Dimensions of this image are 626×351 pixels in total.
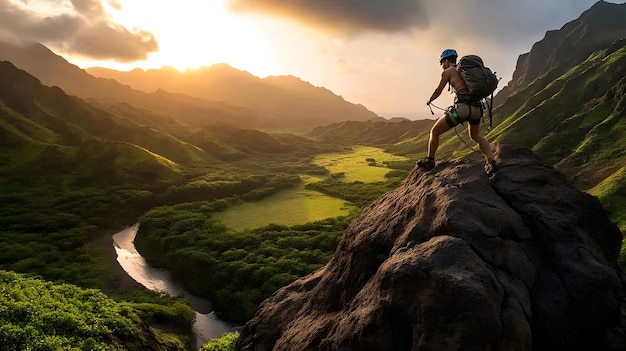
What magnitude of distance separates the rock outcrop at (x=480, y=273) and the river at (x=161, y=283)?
28.7m

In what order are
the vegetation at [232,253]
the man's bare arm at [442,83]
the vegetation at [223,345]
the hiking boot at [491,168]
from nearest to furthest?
1. the man's bare arm at [442,83]
2. the hiking boot at [491,168]
3. the vegetation at [223,345]
4. the vegetation at [232,253]

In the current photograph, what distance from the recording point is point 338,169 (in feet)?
477

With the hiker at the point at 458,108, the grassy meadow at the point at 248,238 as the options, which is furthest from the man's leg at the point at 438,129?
the grassy meadow at the point at 248,238

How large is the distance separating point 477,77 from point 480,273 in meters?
6.55

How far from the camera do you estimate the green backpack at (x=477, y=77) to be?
1228cm

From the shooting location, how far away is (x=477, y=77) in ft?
40.3

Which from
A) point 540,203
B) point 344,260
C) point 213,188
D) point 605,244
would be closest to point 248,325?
point 344,260

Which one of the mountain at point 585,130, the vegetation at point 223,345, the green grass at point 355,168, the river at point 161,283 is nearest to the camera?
the vegetation at point 223,345

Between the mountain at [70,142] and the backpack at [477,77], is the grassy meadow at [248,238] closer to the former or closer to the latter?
the mountain at [70,142]

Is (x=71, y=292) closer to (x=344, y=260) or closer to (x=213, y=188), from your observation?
(x=344, y=260)

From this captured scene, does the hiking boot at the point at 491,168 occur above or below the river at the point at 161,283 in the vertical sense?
above

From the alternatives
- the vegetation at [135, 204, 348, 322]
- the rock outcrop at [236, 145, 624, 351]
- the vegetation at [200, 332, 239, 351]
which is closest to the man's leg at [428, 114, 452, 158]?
the rock outcrop at [236, 145, 624, 351]

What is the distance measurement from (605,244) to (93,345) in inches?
975

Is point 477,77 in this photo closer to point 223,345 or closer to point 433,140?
point 433,140
